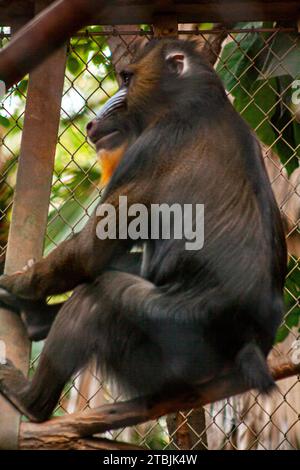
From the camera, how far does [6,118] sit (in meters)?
3.93

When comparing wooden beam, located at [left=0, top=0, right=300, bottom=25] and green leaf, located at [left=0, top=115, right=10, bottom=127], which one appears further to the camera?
green leaf, located at [left=0, top=115, right=10, bottom=127]

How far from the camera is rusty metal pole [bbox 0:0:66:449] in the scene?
289cm

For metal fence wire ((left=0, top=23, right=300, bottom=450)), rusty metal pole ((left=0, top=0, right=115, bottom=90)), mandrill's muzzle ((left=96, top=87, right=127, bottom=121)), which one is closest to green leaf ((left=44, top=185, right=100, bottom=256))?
metal fence wire ((left=0, top=23, right=300, bottom=450))

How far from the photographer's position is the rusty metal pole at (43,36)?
1.40m

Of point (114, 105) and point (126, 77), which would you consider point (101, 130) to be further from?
point (126, 77)

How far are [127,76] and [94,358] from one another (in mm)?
1121

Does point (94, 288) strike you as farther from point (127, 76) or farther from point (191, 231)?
point (127, 76)

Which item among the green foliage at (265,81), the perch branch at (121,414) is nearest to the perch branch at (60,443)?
the perch branch at (121,414)

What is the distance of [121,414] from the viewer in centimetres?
262

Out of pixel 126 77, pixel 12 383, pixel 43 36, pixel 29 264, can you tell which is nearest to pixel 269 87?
pixel 126 77

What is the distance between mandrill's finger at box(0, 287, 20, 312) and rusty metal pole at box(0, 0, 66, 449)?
23 millimetres

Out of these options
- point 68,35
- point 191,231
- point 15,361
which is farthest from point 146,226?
point 68,35

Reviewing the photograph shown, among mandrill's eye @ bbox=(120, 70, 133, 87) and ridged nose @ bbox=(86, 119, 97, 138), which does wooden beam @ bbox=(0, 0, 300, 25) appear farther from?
ridged nose @ bbox=(86, 119, 97, 138)

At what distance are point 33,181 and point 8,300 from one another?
0.50 meters
